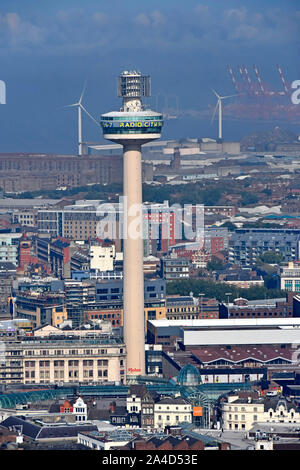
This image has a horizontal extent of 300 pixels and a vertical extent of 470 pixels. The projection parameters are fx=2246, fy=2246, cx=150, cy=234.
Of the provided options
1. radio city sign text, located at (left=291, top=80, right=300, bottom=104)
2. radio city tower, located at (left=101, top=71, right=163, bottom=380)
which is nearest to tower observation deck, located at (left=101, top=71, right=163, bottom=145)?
radio city tower, located at (left=101, top=71, right=163, bottom=380)

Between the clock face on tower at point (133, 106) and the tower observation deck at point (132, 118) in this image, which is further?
the clock face on tower at point (133, 106)

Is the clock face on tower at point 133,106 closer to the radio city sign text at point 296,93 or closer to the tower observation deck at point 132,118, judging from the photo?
the tower observation deck at point 132,118

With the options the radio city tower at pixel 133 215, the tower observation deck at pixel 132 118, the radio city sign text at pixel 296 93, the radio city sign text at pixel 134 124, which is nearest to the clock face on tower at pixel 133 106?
the tower observation deck at pixel 132 118

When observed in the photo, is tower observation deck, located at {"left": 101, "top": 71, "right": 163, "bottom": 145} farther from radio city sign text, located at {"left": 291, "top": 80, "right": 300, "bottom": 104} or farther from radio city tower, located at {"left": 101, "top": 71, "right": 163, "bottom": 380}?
radio city sign text, located at {"left": 291, "top": 80, "right": 300, "bottom": 104}

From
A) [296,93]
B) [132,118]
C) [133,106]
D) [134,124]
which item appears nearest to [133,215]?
[134,124]

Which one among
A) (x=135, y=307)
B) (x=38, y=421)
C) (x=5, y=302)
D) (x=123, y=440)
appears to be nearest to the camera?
(x=123, y=440)

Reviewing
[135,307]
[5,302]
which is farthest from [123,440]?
[5,302]

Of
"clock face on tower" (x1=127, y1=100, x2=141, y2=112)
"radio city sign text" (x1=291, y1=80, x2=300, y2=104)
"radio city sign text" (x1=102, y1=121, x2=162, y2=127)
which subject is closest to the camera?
"radio city sign text" (x1=102, y1=121, x2=162, y2=127)

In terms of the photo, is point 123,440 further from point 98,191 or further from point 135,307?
point 98,191
